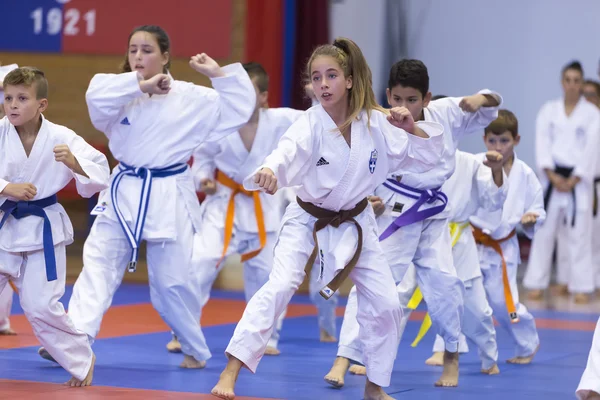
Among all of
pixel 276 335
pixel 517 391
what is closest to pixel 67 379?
pixel 276 335

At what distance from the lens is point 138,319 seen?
250 inches

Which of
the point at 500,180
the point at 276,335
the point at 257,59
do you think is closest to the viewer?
the point at 500,180

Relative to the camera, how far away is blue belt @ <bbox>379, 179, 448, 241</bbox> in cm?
428

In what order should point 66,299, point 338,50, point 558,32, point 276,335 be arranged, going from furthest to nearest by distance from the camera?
point 558,32, point 66,299, point 276,335, point 338,50

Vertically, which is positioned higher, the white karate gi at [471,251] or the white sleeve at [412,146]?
the white sleeve at [412,146]

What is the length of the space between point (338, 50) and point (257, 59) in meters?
5.16

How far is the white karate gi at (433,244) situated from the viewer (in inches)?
169

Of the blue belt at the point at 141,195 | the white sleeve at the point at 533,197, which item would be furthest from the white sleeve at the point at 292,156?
the white sleeve at the point at 533,197

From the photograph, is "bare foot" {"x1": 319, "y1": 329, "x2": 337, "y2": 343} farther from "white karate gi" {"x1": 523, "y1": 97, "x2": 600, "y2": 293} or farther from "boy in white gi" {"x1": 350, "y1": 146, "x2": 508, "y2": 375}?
"white karate gi" {"x1": 523, "y1": 97, "x2": 600, "y2": 293}

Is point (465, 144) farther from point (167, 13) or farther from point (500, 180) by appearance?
point (500, 180)

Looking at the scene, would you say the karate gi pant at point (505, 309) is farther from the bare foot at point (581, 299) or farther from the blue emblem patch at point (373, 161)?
the bare foot at point (581, 299)

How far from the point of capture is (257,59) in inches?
→ 346

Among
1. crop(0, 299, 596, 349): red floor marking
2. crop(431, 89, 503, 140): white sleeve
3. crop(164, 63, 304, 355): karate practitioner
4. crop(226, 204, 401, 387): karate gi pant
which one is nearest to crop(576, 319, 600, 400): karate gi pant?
crop(226, 204, 401, 387): karate gi pant

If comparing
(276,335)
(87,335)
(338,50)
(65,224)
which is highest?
(338,50)
